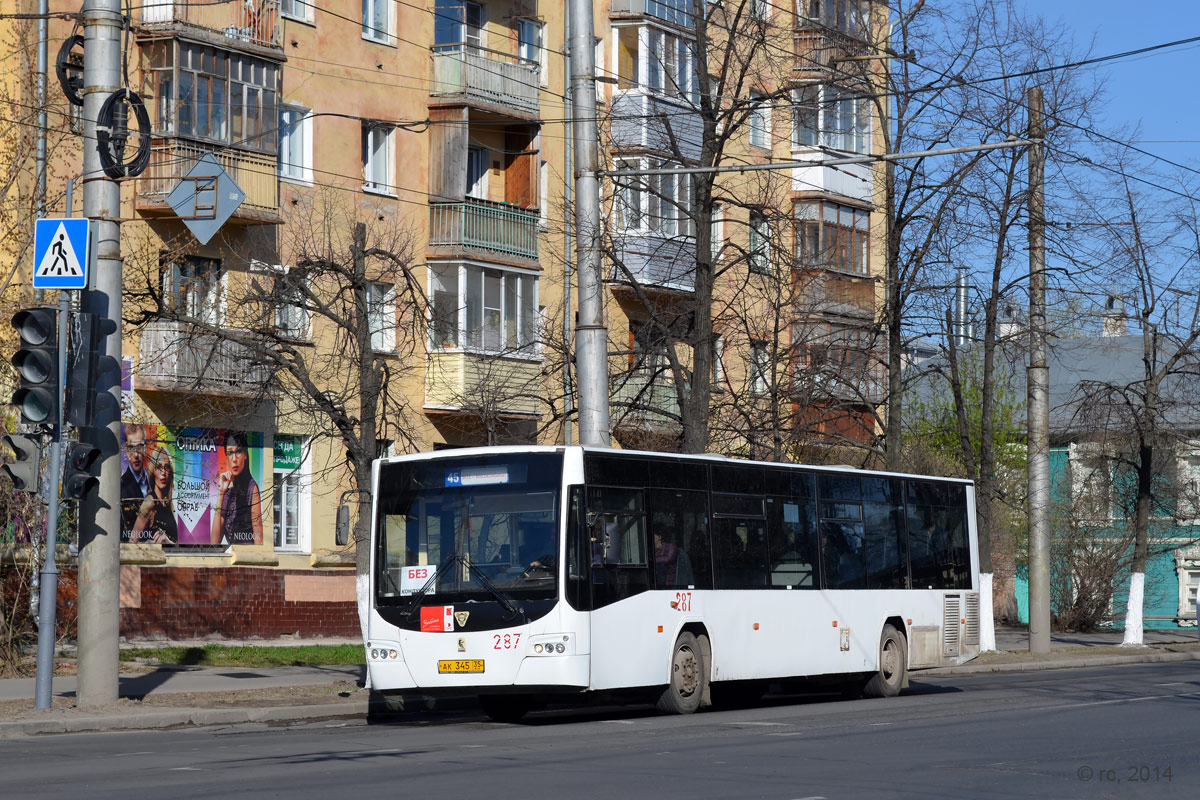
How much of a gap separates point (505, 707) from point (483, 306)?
18.3 m

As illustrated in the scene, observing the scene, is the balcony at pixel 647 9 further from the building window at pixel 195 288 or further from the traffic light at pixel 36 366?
the traffic light at pixel 36 366

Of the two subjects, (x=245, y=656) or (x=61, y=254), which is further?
(x=245, y=656)

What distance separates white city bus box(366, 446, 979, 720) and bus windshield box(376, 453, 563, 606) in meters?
0.01

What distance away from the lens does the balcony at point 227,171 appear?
29609 millimetres

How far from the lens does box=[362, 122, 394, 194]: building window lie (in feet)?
114

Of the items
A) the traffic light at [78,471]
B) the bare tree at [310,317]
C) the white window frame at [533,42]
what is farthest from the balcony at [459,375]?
the traffic light at [78,471]

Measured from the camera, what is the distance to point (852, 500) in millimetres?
22156

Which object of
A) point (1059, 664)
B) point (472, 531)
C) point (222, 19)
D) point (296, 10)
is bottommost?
point (1059, 664)

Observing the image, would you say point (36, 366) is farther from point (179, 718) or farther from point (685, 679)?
point (685, 679)

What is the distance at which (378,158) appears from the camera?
3516 centimetres

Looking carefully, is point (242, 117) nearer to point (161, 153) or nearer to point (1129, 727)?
point (161, 153)

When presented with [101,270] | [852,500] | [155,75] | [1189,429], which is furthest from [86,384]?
[1189,429]

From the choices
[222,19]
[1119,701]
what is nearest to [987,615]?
[1119,701]

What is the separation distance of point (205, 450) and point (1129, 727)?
1972 cm
